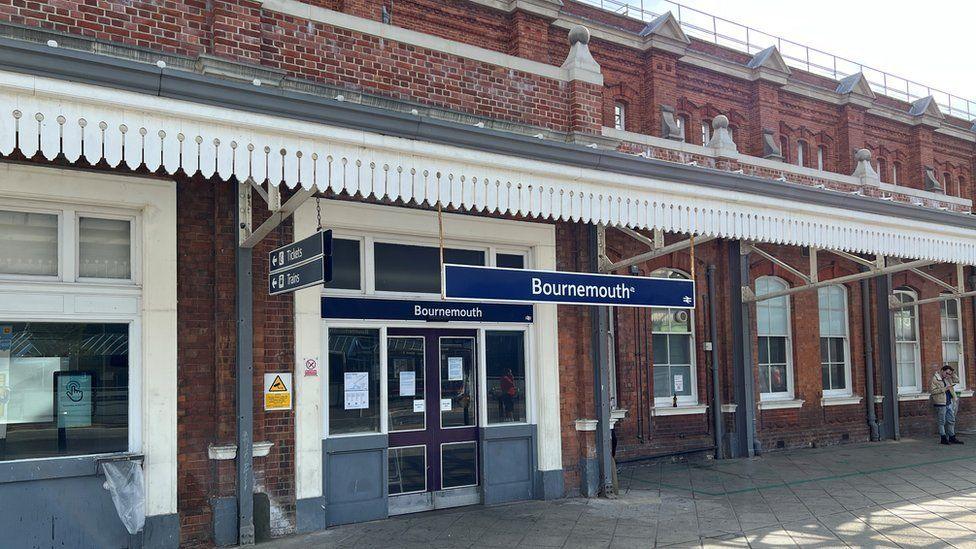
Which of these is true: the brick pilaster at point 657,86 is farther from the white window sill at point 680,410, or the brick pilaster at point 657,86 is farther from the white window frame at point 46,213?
the white window frame at point 46,213

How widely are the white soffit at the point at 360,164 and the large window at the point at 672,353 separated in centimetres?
380

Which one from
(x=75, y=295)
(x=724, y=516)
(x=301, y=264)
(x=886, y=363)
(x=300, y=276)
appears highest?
(x=301, y=264)

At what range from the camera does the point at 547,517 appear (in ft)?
29.4

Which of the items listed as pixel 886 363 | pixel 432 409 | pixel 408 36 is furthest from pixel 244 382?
pixel 886 363

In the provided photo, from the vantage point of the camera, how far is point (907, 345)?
58.3 feet

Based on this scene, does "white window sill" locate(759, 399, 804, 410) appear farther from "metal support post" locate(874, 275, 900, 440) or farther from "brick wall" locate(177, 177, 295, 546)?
"brick wall" locate(177, 177, 295, 546)

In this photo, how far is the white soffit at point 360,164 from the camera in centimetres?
565

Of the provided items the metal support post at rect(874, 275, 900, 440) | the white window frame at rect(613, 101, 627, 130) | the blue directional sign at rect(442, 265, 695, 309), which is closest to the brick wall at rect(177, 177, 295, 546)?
the blue directional sign at rect(442, 265, 695, 309)

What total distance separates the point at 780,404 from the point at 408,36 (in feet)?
32.9

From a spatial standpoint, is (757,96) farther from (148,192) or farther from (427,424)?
(148,192)

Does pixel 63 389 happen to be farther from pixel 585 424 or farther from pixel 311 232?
pixel 585 424

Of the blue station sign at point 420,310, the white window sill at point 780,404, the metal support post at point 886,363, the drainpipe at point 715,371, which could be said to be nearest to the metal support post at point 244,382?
the blue station sign at point 420,310

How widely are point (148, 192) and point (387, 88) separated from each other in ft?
8.99

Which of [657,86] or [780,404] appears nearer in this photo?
[780,404]
